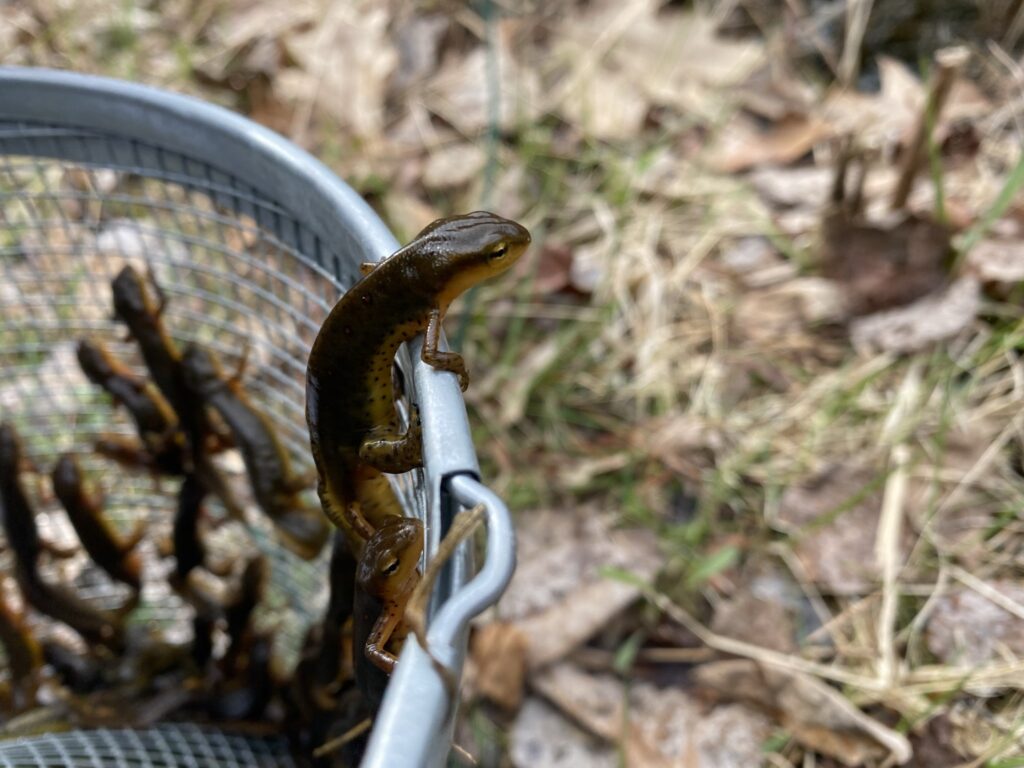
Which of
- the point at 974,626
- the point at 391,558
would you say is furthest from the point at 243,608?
the point at 974,626

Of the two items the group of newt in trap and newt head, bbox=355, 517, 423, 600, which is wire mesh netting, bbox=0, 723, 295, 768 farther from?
newt head, bbox=355, 517, 423, 600

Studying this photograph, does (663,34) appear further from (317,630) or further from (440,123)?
(317,630)

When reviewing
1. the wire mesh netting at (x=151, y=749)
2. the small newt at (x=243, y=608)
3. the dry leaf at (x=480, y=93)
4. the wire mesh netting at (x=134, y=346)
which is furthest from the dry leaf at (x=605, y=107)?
the wire mesh netting at (x=151, y=749)

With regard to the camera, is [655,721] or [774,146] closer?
[655,721]

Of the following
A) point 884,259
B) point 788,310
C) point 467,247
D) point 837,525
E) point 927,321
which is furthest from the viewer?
point 788,310

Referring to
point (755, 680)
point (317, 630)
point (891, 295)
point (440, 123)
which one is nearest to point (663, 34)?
point (440, 123)

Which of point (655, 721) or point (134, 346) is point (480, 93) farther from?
point (655, 721)
